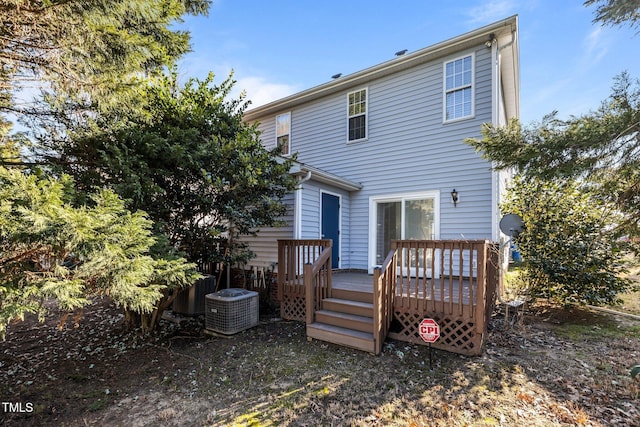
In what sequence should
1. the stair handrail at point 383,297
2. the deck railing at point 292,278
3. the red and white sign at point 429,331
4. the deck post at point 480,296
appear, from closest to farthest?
1. the red and white sign at point 429,331
2. the deck post at point 480,296
3. the stair handrail at point 383,297
4. the deck railing at point 292,278

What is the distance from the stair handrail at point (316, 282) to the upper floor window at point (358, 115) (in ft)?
14.3

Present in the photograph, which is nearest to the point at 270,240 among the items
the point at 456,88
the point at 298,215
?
the point at 298,215

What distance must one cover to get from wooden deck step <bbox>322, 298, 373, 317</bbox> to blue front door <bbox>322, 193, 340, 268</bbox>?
2423 mm

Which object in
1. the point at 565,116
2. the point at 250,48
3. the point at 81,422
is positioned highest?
the point at 250,48

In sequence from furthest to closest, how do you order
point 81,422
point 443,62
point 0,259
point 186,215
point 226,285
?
point 226,285 → point 443,62 → point 186,215 → point 81,422 → point 0,259

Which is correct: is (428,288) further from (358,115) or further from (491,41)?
(491,41)

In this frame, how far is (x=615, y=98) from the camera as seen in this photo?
3408mm

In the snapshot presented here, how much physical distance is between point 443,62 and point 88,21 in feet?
22.9

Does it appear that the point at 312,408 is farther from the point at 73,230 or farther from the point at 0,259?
the point at 0,259

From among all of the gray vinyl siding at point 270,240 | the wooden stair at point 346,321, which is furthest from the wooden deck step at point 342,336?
the gray vinyl siding at point 270,240

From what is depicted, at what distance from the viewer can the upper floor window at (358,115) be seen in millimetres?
8281

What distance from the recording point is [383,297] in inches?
166

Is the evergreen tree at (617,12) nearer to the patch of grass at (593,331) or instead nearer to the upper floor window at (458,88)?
the upper floor window at (458,88)

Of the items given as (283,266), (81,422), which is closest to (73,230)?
(81,422)
